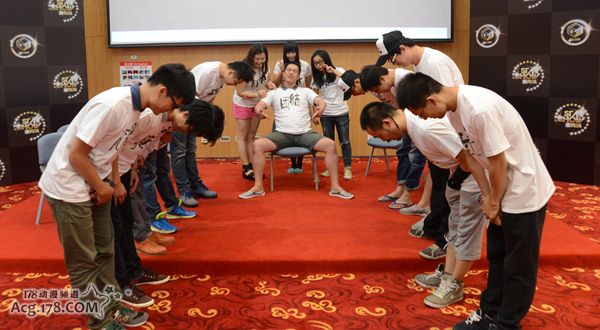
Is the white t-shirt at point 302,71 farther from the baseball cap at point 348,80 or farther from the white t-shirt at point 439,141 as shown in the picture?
the white t-shirt at point 439,141

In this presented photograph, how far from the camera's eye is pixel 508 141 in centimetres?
208

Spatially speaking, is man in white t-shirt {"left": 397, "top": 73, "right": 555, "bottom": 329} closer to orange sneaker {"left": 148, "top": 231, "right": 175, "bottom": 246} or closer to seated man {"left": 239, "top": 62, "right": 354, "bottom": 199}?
orange sneaker {"left": 148, "top": 231, "right": 175, "bottom": 246}

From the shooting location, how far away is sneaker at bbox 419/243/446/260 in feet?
10.5

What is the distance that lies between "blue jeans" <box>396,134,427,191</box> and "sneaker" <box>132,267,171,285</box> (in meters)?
2.05

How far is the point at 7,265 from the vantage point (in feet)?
10.7

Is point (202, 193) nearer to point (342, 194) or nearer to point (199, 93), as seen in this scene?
point (199, 93)

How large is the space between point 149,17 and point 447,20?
3.57 meters

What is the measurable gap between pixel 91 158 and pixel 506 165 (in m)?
1.62

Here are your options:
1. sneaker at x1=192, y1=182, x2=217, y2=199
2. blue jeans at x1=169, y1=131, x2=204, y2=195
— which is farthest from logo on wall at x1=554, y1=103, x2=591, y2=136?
blue jeans at x1=169, y1=131, x2=204, y2=195

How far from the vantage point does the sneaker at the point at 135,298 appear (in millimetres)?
2770

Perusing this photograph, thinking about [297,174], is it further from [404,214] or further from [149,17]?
[149,17]

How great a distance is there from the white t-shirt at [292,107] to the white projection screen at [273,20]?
1.58 meters

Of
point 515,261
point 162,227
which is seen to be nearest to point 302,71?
point 162,227

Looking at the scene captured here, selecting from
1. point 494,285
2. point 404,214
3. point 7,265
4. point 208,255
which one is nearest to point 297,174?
point 404,214
